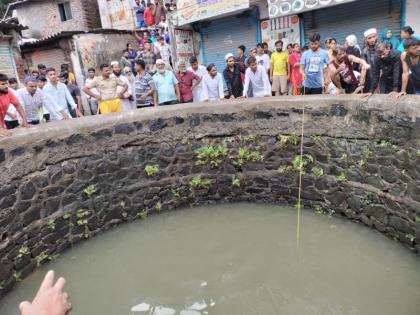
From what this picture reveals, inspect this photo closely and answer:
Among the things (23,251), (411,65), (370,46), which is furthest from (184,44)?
(23,251)

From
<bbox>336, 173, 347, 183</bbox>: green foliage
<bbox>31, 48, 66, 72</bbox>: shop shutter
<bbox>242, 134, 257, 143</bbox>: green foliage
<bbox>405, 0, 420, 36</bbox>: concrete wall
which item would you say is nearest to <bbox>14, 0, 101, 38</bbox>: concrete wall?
<bbox>31, 48, 66, 72</bbox>: shop shutter

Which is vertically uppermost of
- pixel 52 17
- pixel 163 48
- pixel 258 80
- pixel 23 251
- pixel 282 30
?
pixel 52 17

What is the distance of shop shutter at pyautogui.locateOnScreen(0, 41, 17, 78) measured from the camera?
14594mm

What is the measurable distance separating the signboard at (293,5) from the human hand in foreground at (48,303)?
29.9 ft

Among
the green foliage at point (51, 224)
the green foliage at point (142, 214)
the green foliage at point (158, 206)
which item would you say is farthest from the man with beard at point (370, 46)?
the green foliage at point (51, 224)

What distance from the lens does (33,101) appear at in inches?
263

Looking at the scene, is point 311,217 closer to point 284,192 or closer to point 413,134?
point 284,192

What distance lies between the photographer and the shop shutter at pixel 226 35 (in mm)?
11695

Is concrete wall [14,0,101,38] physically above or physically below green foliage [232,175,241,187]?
above

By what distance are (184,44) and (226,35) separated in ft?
5.32

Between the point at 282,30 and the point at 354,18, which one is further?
the point at 282,30

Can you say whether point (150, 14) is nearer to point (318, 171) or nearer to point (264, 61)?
point (264, 61)

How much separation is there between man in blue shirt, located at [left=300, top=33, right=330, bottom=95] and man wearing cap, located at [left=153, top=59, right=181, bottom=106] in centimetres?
244

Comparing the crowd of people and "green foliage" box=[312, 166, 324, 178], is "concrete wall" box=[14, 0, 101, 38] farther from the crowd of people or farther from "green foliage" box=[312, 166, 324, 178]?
"green foliage" box=[312, 166, 324, 178]
